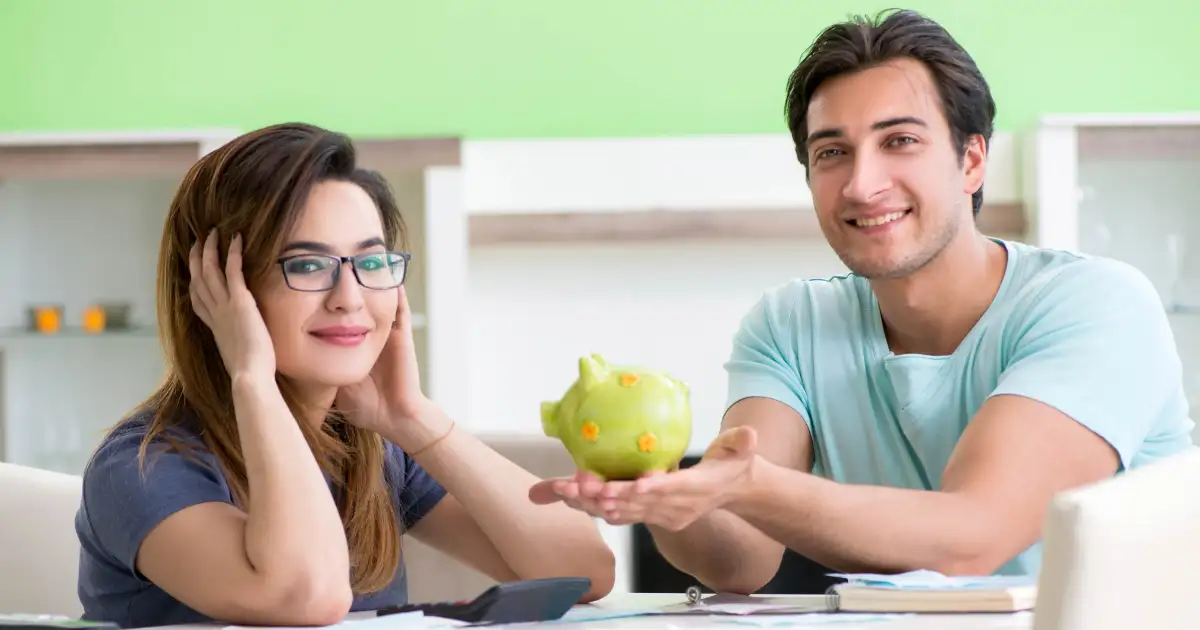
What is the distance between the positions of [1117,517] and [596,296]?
3.23m

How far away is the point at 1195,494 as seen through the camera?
104 centimetres

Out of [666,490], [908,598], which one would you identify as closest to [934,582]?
[908,598]

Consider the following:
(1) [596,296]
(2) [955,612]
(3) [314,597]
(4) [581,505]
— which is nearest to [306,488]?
(3) [314,597]

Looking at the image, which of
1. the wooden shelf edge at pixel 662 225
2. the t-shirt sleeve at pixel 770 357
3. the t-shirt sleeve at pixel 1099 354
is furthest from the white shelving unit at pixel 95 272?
the t-shirt sleeve at pixel 1099 354

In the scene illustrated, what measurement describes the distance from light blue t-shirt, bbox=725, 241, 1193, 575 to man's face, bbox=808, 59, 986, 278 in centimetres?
12

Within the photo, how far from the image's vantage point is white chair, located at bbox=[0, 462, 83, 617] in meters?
1.77

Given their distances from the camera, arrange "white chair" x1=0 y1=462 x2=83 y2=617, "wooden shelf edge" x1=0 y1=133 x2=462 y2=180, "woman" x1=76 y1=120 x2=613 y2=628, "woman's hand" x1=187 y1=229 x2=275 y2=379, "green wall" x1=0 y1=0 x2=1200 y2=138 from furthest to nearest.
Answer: "green wall" x1=0 y1=0 x2=1200 y2=138
"wooden shelf edge" x1=0 y1=133 x2=462 y2=180
"white chair" x1=0 y1=462 x2=83 y2=617
"woman's hand" x1=187 y1=229 x2=275 y2=379
"woman" x1=76 y1=120 x2=613 y2=628

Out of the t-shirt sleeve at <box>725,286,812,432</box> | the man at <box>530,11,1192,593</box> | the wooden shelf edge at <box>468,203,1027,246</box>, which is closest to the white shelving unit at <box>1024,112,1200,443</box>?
the wooden shelf edge at <box>468,203,1027,246</box>

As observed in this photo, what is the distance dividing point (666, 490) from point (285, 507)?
0.39 meters

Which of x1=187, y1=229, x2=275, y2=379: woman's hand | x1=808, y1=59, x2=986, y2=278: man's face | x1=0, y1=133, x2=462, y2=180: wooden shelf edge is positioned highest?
x1=0, y1=133, x2=462, y2=180: wooden shelf edge

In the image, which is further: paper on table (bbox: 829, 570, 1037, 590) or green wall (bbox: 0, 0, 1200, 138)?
green wall (bbox: 0, 0, 1200, 138)

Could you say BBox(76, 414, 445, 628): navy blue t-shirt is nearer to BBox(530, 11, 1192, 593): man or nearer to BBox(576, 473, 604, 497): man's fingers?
BBox(576, 473, 604, 497): man's fingers

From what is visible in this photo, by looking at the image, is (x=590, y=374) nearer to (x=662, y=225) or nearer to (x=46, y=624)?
(x=46, y=624)

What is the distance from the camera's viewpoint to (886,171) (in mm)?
1859
